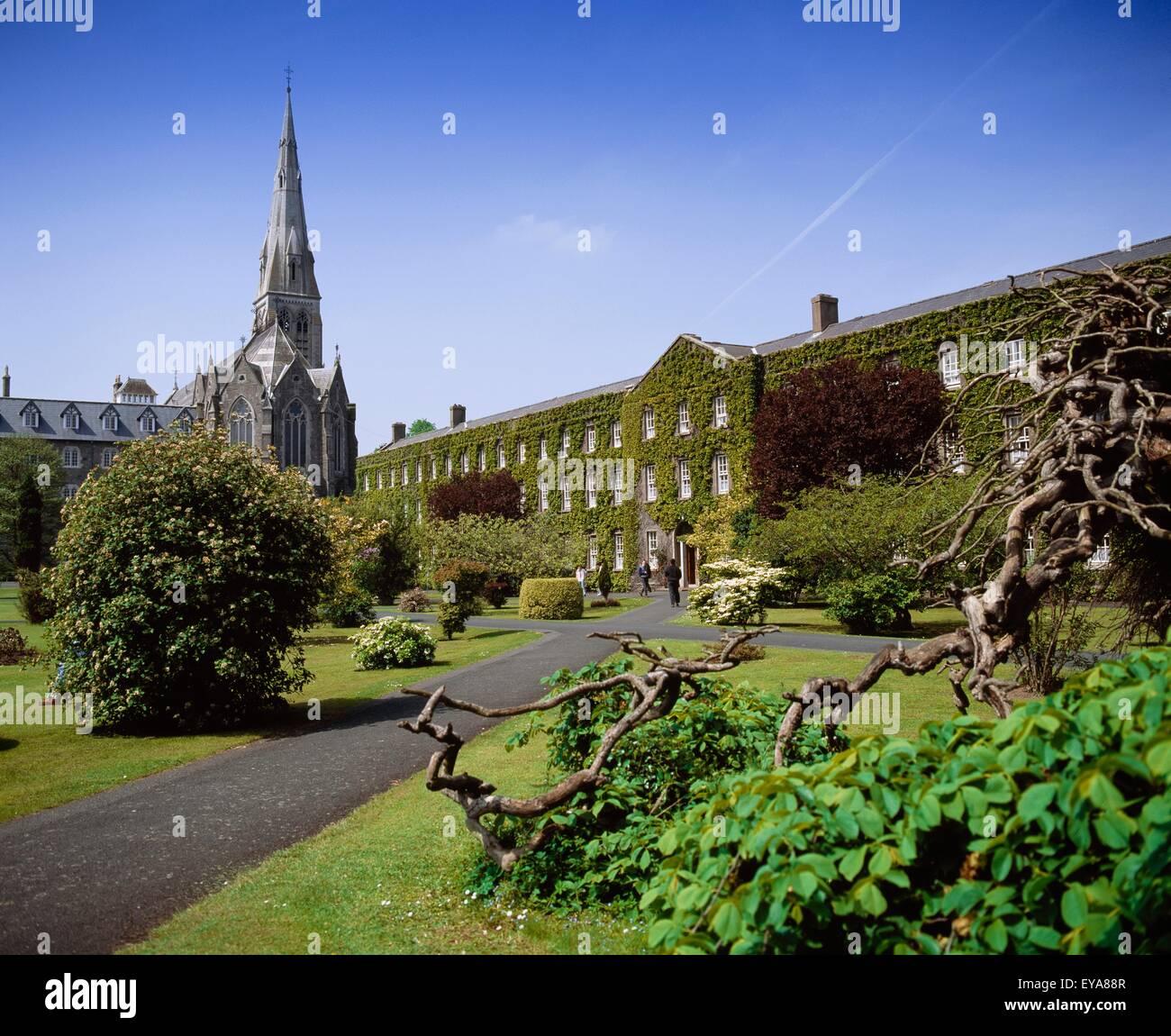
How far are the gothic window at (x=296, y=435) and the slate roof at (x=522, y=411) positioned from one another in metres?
14.6

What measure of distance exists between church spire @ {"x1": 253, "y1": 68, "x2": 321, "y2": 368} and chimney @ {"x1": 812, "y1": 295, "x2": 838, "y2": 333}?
7037 centimetres

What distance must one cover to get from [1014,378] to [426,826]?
5854 millimetres

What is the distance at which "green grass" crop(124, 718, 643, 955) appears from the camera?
4816 millimetres

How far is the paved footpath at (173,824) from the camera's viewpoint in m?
5.63

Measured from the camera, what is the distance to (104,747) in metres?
11.5

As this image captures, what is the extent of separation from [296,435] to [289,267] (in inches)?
911

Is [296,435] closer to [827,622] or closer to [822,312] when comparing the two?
[822,312]

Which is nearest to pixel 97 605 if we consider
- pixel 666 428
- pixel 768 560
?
pixel 768 560

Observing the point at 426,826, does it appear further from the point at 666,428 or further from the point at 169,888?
the point at 666,428

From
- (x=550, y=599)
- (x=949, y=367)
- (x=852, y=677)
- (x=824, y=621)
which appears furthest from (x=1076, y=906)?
(x=949, y=367)

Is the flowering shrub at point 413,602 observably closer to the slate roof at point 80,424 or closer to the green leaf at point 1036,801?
the green leaf at point 1036,801

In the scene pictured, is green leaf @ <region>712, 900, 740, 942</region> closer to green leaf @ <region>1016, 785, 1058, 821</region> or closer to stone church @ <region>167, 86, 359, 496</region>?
green leaf @ <region>1016, 785, 1058, 821</region>

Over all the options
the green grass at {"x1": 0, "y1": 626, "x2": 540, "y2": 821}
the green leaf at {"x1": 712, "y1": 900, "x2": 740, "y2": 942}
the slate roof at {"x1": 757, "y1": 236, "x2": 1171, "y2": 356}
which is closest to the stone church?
the slate roof at {"x1": 757, "y1": 236, "x2": 1171, "y2": 356}
